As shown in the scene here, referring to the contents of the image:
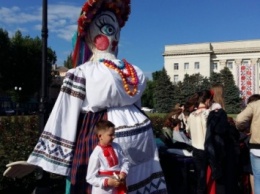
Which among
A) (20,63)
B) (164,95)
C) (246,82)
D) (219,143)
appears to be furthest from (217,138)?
(164,95)

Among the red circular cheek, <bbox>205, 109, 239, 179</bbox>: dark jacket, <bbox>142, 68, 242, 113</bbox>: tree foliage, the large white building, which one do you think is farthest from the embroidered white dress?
the large white building

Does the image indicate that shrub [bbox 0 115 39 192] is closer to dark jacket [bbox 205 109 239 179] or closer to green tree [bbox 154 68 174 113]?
dark jacket [bbox 205 109 239 179]

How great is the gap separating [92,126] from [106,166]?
1.26 ft

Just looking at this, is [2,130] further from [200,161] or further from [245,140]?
[245,140]

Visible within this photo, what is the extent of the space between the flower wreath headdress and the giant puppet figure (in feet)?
0.04

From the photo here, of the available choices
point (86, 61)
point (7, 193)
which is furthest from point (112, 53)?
point (7, 193)

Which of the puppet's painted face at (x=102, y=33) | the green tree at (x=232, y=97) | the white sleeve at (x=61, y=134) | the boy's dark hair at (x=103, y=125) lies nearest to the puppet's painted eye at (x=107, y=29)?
the puppet's painted face at (x=102, y=33)

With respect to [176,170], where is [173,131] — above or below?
above

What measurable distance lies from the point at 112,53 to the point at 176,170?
2.25 m

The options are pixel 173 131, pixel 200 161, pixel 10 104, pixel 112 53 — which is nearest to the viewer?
pixel 112 53

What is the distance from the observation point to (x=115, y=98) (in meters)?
3.01

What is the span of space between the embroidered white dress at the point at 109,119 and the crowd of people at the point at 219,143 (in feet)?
5.17

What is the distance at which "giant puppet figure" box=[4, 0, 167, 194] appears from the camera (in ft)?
9.54

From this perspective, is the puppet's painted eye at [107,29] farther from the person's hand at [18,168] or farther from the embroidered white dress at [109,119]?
the person's hand at [18,168]
